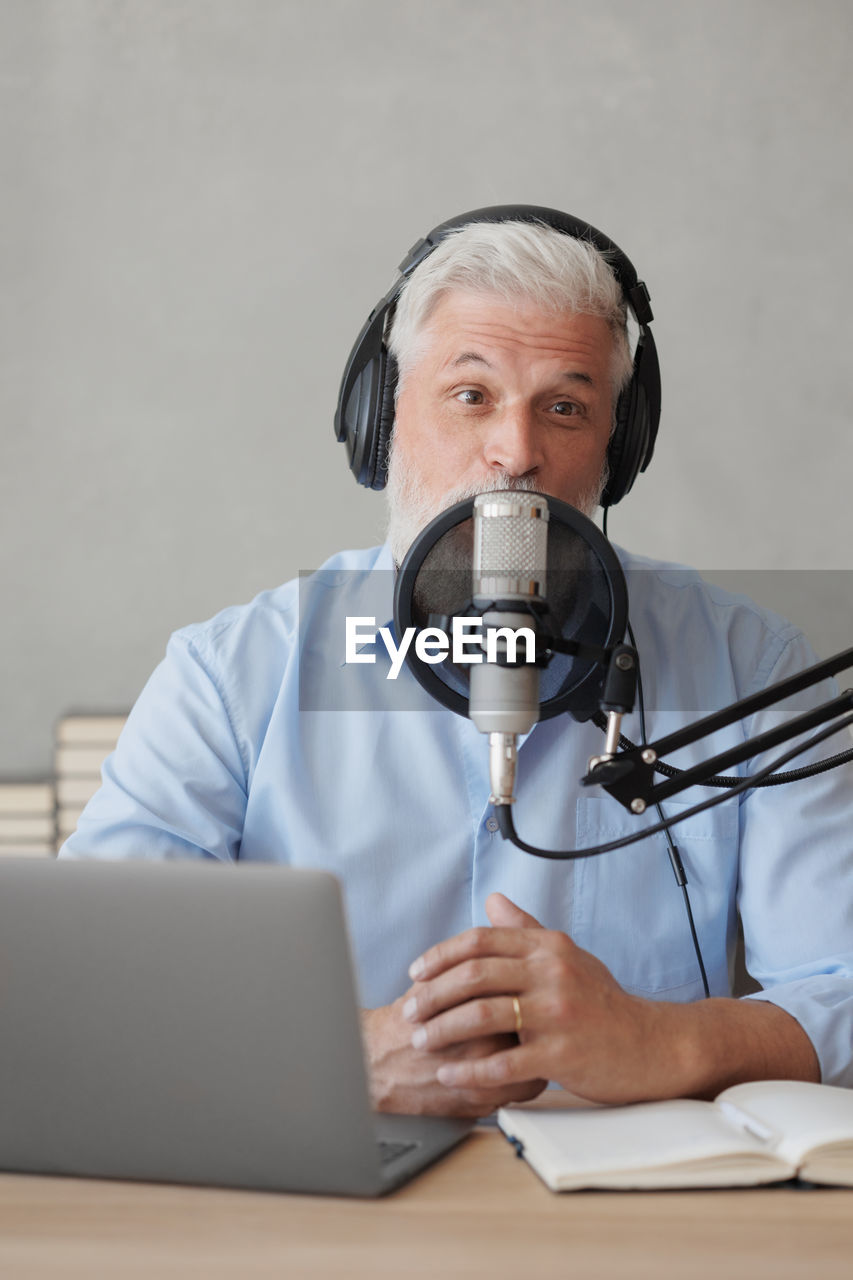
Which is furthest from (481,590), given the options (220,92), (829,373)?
(220,92)

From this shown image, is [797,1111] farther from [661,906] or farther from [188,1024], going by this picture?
[661,906]

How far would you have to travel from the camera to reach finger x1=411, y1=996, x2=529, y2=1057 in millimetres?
947

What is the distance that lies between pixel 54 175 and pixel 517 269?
2044mm

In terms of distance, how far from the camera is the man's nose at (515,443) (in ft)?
4.59

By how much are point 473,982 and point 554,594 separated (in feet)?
1.06

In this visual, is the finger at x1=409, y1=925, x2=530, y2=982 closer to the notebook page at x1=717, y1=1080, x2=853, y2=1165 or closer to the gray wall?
the notebook page at x1=717, y1=1080, x2=853, y2=1165

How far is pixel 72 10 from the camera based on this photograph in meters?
3.07

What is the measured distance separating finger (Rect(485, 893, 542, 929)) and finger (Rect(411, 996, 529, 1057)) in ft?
0.29

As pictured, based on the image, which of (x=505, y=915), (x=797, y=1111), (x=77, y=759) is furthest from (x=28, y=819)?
(x=797, y=1111)

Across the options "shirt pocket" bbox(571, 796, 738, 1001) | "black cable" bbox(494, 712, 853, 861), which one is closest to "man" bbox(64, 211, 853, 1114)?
"shirt pocket" bbox(571, 796, 738, 1001)

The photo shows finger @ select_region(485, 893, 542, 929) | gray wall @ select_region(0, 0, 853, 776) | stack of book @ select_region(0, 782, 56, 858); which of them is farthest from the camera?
gray wall @ select_region(0, 0, 853, 776)

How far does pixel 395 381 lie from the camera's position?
156 cm

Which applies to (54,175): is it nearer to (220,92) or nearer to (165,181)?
(165,181)

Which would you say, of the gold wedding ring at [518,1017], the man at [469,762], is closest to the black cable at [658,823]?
the gold wedding ring at [518,1017]
